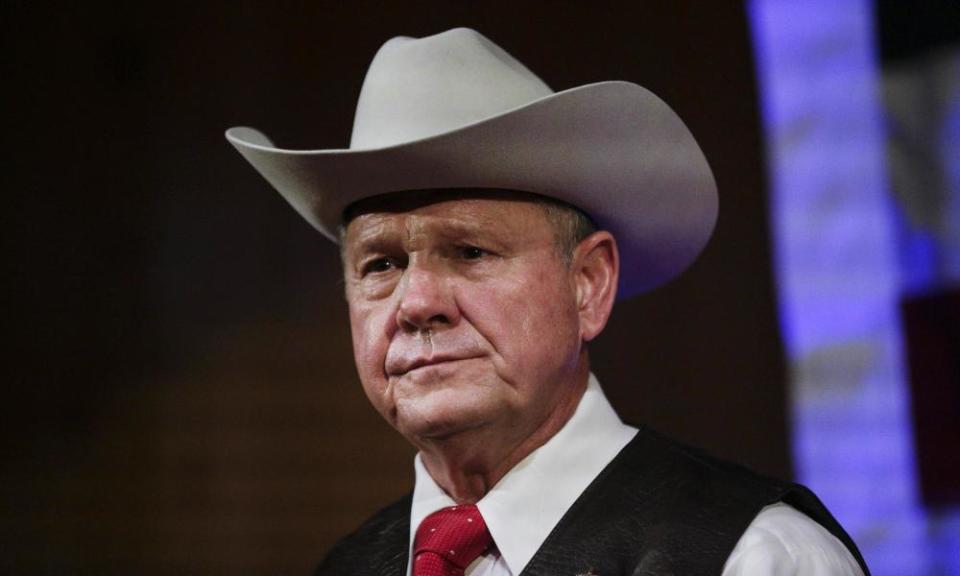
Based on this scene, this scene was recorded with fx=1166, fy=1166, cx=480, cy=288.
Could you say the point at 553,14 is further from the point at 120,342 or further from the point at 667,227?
the point at 120,342

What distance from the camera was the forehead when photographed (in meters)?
1.81

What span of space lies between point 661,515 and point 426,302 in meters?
0.48

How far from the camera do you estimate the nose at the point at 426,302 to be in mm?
1755

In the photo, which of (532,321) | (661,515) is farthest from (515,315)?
(661,515)

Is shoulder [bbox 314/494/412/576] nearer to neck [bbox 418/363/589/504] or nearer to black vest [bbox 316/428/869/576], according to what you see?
neck [bbox 418/363/589/504]

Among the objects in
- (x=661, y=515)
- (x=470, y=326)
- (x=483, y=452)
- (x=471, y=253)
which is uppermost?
(x=471, y=253)

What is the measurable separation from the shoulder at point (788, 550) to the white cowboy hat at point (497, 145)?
570 mm

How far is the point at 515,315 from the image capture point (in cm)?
178

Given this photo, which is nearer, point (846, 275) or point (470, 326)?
point (470, 326)

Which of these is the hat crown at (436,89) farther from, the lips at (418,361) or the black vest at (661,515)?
the black vest at (661,515)

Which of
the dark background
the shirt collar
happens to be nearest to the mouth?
the shirt collar

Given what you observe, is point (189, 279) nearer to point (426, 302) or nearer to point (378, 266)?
point (378, 266)

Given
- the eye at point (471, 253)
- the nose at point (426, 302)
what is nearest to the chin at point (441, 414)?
the nose at point (426, 302)

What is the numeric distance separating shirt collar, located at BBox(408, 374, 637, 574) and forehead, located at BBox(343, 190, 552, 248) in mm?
319
